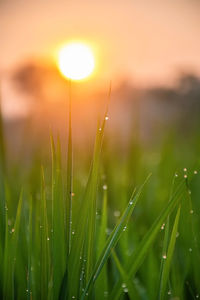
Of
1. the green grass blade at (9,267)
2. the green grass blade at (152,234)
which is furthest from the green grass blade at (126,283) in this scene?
the green grass blade at (9,267)

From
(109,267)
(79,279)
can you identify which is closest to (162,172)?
(109,267)

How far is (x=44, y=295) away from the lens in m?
0.50

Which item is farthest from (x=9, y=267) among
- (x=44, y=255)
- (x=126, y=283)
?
(x=126, y=283)

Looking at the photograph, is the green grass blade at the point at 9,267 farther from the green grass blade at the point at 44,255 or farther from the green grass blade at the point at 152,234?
the green grass blade at the point at 152,234

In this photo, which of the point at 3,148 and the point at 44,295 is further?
the point at 3,148

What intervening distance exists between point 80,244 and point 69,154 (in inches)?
4.5

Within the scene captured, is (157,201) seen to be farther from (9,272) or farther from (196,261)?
(9,272)

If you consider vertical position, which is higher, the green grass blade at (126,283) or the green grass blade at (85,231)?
the green grass blade at (85,231)

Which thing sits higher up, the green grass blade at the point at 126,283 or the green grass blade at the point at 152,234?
the green grass blade at the point at 152,234

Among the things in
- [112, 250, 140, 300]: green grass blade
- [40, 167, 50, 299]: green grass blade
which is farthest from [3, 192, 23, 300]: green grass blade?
[112, 250, 140, 300]: green grass blade

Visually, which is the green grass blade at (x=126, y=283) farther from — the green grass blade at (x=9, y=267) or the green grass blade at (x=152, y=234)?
the green grass blade at (x=9, y=267)

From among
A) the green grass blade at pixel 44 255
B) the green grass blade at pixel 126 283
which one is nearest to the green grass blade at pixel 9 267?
the green grass blade at pixel 44 255

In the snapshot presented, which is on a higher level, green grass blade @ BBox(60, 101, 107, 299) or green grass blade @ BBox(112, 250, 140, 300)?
green grass blade @ BBox(60, 101, 107, 299)

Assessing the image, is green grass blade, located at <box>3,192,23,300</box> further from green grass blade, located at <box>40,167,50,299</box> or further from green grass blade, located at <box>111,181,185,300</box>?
green grass blade, located at <box>111,181,185,300</box>
